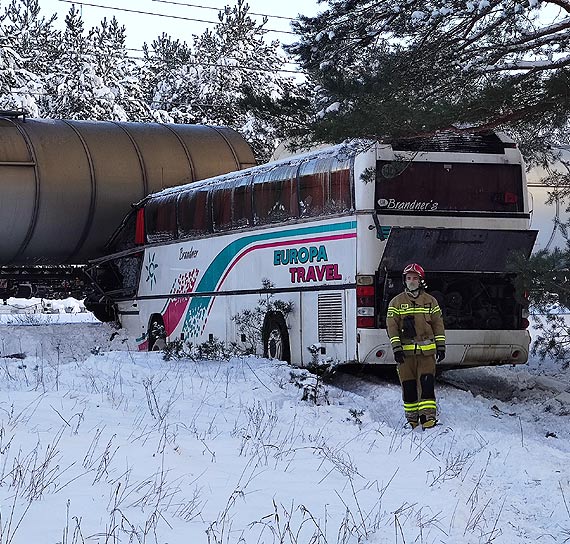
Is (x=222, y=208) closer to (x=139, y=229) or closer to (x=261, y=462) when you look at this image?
(x=139, y=229)

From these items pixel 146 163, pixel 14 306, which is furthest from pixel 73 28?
pixel 146 163

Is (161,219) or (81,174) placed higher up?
(81,174)

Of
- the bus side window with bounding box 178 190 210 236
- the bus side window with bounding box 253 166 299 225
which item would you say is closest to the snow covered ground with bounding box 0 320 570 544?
the bus side window with bounding box 253 166 299 225

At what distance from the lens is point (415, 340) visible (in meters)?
11.2

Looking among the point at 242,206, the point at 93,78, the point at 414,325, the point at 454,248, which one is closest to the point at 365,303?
the point at 454,248

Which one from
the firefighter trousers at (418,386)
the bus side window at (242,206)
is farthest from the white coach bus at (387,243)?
the firefighter trousers at (418,386)

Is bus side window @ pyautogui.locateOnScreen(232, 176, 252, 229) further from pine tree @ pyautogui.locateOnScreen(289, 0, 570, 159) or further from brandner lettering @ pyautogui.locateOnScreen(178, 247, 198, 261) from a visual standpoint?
pine tree @ pyautogui.locateOnScreen(289, 0, 570, 159)

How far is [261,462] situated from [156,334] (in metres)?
12.5

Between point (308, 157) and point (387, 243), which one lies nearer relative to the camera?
point (387, 243)

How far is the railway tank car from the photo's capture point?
22.1 meters

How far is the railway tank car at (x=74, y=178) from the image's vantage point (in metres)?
22.1

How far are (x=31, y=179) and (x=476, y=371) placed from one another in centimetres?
1027

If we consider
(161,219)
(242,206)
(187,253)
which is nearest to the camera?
(242,206)

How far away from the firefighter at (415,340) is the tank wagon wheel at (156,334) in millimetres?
9390
